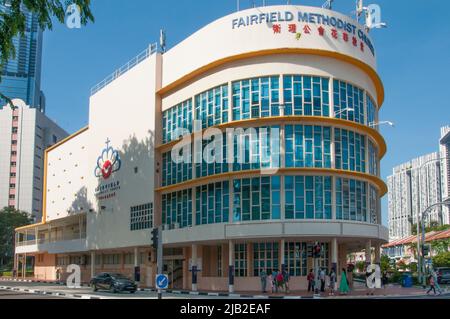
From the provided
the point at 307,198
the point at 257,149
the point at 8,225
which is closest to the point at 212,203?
the point at 257,149

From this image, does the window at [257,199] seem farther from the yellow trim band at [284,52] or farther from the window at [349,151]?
the yellow trim band at [284,52]

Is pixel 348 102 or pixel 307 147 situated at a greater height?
pixel 348 102

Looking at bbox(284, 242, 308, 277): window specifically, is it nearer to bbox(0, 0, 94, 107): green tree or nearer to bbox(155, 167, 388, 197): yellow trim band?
bbox(155, 167, 388, 197): yellow trim band

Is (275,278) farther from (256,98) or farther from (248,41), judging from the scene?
(248,41)

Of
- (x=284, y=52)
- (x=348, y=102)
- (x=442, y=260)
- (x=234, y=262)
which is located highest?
(x=284, y=52)

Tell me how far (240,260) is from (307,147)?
29.0 feet

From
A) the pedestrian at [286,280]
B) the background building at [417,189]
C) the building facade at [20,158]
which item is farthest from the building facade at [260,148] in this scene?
the building facade at [20,158]

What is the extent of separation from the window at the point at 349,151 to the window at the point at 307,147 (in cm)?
85

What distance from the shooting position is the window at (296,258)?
3550 centimetres

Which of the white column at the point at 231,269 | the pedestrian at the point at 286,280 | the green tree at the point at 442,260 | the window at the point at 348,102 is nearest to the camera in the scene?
the pedestrian at the point at 286,280

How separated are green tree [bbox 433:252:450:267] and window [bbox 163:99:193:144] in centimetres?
4499

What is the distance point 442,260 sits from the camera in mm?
71188
